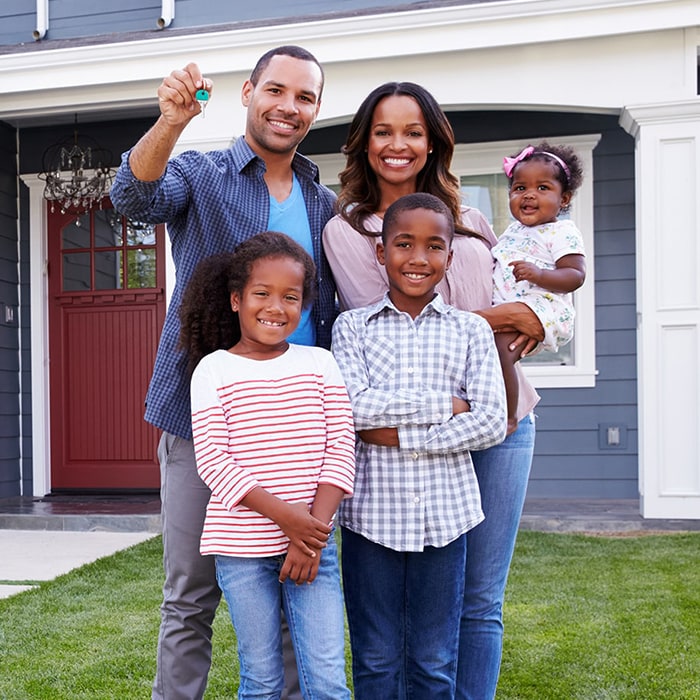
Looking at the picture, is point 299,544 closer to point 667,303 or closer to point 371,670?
point 371,670

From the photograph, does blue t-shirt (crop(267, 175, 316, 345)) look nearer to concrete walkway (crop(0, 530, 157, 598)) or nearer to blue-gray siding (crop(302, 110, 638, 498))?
concrete walkway (crop(0, 530, 157, 598))

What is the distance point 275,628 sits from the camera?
6.52 feet

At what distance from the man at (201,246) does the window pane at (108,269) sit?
513cm

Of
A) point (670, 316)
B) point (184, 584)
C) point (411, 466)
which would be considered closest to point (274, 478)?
point (411, 466)

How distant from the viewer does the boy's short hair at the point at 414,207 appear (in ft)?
6.66

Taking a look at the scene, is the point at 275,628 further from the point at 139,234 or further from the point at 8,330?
the point at 8,330

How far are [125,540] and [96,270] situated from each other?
8.31 feet

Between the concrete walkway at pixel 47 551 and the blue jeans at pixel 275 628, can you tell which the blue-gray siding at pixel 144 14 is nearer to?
the concrete walkway at pixel 47 551

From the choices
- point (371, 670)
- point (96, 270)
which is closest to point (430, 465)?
point (371, 670)

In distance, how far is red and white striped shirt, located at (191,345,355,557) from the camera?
1.95 meters

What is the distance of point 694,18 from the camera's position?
16.8ft

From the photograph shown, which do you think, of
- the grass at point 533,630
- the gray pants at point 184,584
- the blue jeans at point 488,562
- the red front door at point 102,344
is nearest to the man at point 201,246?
the gray pants at point 184,584

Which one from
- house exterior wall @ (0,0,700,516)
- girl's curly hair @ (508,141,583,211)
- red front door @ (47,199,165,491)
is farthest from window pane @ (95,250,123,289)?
girl's curly hair @ (508,141,583,211)

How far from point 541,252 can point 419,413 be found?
0.69 meters
